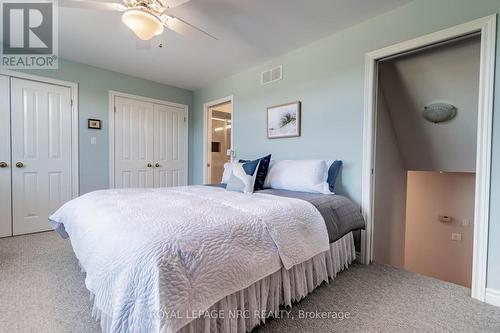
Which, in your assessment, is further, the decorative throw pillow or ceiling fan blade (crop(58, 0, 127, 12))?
the decorative throw pillow

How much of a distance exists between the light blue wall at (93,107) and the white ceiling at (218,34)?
146 millimetres

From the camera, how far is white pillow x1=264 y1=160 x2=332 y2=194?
2.32 m

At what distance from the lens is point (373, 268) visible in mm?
2203

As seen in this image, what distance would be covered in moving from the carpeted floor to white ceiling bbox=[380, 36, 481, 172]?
4.87 ft

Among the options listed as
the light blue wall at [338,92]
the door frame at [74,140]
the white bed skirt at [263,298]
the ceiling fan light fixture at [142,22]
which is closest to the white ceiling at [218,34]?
the light blue wall at [338,92]

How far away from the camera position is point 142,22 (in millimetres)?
1685

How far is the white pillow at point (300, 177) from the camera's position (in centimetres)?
232

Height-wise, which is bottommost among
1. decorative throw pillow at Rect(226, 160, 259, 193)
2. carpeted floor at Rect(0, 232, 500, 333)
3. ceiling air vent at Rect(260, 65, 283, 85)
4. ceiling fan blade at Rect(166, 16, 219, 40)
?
carpeted floor at Rect(0, 232, 500, 333)

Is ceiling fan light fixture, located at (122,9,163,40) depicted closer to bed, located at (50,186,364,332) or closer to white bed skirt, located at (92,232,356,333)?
bed, located at (50,186,364,332)

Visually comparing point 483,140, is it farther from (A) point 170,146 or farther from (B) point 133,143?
(B) point 133,143

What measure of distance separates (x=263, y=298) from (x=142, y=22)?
2035 mm

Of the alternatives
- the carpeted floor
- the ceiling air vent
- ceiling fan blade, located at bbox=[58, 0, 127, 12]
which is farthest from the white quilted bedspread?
the ceiling air vent

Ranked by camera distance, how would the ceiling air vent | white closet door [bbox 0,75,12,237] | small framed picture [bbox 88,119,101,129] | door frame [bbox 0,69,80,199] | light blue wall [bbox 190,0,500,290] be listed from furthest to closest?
small framed picture [bbox 88,119,101,129]
door frame [bbox 0,69,80,199]
the ceiling air vent
white closet door [bbox 0,75,12,237]
light blue wall [bbox 190,0,500,290]

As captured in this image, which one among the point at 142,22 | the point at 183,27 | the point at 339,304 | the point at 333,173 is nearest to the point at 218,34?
the point at 183,27
